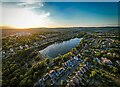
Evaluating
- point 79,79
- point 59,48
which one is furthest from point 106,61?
point 59,48

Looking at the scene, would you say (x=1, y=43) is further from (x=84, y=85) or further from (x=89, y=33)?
(x=89, y=33)

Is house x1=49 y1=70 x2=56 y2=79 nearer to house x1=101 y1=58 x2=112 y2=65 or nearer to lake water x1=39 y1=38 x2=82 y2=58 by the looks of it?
lake water x1=39 y1=38 x2=82 y2=58

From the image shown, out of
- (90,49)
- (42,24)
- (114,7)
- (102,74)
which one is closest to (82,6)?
(114,7)

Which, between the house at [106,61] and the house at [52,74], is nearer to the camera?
the house at [52,74]

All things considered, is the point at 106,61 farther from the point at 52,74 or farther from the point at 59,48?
the point at 59,48

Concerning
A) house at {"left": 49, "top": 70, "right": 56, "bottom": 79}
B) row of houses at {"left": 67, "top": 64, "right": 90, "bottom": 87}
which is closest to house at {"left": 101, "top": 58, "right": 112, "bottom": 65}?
row of houses at {"left": 67, "top": 64, "right": 90, "bottom": 87}

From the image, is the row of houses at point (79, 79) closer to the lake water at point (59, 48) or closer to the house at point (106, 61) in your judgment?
the house at point (106, 61)

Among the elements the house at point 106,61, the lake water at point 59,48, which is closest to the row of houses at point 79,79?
the house at point 106,61

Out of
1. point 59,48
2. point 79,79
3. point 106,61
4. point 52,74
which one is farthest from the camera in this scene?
point 59,48
